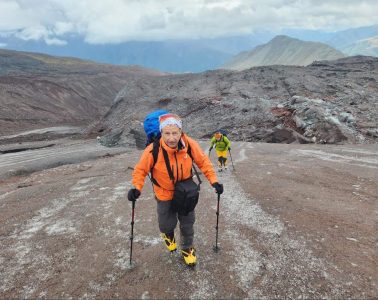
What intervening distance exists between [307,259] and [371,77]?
53884 millimetres

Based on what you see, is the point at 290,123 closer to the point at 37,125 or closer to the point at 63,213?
the point at 63,213

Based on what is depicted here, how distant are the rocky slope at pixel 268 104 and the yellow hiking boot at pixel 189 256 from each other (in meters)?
27.4

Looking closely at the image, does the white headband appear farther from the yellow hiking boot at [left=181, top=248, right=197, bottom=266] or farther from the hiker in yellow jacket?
the hiker in yellow jacket

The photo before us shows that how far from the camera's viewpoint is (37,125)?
6900 centimetres

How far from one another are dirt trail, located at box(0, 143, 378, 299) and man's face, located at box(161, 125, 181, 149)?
8.68 ft

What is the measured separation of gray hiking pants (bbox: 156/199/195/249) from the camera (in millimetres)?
7016

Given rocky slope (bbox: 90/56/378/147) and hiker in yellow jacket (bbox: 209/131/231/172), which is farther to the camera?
rocky slope (bbox: 90/56/378/147)

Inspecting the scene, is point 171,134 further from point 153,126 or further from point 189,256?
point 189,256

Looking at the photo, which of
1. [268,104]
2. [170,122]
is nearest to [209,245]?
[170,122]

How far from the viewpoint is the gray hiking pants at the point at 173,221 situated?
7.02 metres

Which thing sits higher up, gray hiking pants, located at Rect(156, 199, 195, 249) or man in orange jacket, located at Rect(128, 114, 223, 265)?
man in orange jacket, located at Rect(128, 114, 223, 265)

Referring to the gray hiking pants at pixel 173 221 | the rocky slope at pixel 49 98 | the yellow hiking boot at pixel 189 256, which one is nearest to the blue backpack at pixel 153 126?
the gray hiking pants at pixel 173 221

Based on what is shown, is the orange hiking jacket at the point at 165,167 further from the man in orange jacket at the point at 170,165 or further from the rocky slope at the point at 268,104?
the rocky slope at the point at 268,104

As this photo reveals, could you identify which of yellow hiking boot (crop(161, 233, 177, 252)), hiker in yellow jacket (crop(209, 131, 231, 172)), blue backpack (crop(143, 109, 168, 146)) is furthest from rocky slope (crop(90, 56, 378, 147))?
blue backpack (crop(143, 109, 168, 146))
